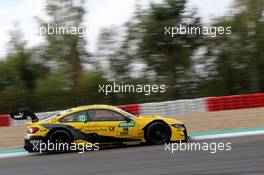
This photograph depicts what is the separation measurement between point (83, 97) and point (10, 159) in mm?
12738

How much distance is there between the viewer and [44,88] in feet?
94.2

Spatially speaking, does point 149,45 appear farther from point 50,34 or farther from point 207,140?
point 207,140

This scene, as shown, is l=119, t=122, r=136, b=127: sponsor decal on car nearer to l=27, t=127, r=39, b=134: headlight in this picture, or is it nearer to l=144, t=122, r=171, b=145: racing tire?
l=144, t=122, r=171, b=145: racing tire

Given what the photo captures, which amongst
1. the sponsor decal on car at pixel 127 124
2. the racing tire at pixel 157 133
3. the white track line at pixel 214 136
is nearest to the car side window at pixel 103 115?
the sponsor decal on car at pixel 127 124

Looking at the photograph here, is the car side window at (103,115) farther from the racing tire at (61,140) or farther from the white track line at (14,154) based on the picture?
the white track line at (14,154)

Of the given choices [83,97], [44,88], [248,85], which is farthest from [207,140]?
[44,88]

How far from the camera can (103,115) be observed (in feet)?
37.5

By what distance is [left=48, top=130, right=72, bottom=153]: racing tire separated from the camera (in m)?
11.1

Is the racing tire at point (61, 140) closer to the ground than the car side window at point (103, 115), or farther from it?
closer to the ground

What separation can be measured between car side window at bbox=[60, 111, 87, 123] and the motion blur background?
1426 centimetres

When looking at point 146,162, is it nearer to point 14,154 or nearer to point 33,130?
point 33,130

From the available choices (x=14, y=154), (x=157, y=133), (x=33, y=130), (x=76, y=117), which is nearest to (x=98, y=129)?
(x=76, y=117)

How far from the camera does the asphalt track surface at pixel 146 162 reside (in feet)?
25.9

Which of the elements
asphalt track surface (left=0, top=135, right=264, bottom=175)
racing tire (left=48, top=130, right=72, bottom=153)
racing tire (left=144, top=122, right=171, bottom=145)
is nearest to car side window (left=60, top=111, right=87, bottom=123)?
racing tire (left=48, top=130, right=72, bottom=153)
